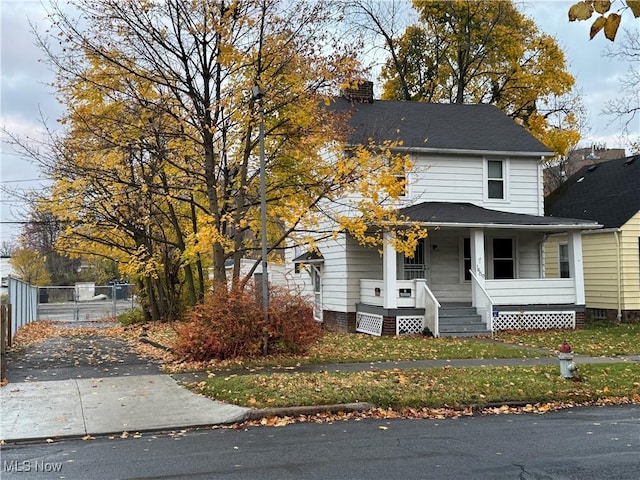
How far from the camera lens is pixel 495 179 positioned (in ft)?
71.8

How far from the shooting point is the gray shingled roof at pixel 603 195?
71.9ft

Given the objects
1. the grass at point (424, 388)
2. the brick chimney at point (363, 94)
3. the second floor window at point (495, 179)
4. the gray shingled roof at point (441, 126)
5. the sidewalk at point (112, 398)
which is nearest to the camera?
the sidewalk at point (112, 398)

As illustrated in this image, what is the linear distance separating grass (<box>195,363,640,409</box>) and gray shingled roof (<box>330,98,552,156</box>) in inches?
414

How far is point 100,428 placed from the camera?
7.60 metres

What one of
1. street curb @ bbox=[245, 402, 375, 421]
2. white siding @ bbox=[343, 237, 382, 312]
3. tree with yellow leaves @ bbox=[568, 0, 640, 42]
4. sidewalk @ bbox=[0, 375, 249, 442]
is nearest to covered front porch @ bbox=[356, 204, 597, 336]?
white siding @ bbox=[343, 237, 382, 312]

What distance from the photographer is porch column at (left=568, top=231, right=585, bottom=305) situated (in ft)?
64.1

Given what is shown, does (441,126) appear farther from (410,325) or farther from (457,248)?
(410,325)

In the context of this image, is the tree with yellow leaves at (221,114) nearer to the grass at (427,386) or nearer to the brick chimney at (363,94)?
the grass at (427,386)

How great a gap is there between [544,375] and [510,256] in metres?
11.7

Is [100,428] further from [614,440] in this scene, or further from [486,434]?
[614,440]

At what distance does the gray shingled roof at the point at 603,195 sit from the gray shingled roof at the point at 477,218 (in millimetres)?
3564

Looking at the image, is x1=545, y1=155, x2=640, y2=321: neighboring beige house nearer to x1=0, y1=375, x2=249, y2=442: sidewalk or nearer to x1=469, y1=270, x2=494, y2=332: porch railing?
x1=469, y1=270, x2=494, y2=332: porch railing

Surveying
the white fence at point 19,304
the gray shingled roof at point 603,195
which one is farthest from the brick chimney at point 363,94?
the white fence at point 19,304

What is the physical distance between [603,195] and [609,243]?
9.61ft
